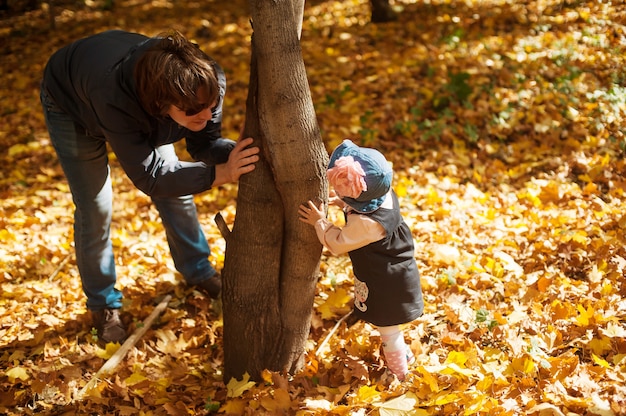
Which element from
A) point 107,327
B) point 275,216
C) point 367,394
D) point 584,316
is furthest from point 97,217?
point 584,316

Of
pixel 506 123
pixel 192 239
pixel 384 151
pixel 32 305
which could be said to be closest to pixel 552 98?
pixel 506 123

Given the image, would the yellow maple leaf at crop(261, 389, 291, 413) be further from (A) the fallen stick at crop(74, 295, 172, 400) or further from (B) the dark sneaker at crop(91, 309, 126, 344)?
(B) the dark sneaker at crop(91, 309, 126, 344)

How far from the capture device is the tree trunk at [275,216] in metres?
2.29

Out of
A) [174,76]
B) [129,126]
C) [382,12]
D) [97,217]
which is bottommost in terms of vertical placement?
[97,217]

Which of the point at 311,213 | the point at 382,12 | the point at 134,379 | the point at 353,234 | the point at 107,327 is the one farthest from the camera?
the point at 382,12

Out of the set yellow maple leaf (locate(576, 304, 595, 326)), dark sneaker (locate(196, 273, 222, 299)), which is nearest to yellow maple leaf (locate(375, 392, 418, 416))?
yellow maple leaf (locate(576, 304, 595, 326))

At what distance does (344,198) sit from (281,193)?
1.00 ft

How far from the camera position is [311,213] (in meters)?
2.43

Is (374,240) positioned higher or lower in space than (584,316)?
higher

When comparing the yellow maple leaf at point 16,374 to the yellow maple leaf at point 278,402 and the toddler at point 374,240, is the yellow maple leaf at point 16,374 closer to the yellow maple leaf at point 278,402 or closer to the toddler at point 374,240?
the yellow maple leaf at point 278,402

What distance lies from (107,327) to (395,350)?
1725 mm

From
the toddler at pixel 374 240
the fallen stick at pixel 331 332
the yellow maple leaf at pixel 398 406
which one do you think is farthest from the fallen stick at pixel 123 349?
the yellow maple leaf at pixel 398 406

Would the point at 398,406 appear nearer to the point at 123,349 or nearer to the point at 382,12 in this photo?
the point at 123,349

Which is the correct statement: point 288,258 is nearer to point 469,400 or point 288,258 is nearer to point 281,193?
point 281,193
